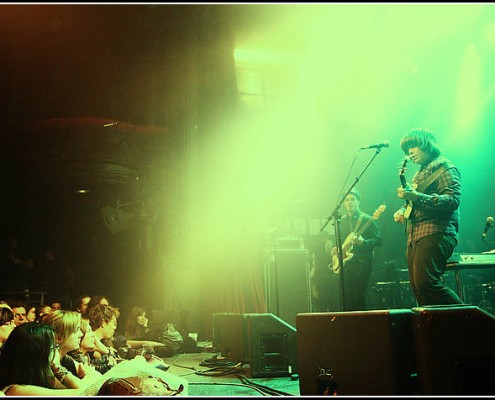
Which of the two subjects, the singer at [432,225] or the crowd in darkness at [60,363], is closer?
the crowd in darkness at [60,363]

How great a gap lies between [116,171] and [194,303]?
302 cm

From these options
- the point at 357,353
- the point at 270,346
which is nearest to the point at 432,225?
the point at 357,353

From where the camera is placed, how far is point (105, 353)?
365cm

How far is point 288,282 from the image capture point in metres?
5.42

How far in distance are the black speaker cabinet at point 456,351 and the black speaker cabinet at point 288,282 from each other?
11.4 feet

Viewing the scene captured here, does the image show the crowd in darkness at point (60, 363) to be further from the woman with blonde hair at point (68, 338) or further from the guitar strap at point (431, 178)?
the guitar strap at point (431, 178)

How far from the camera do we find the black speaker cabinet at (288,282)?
5.28m

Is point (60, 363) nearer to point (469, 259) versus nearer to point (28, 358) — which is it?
point (28, 358)

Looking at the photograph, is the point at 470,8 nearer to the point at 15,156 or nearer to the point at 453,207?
the point at 453,207

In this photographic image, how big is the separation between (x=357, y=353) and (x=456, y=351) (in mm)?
442

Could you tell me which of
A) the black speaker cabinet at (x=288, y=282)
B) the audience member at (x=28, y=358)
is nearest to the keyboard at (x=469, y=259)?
the black speaker cabinet at (x=288, y=282)

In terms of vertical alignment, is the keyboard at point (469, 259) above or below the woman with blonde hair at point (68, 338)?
above

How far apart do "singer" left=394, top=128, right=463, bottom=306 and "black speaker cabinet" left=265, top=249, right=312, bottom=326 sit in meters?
2.42

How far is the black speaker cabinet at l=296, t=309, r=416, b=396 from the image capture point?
5.82ft
